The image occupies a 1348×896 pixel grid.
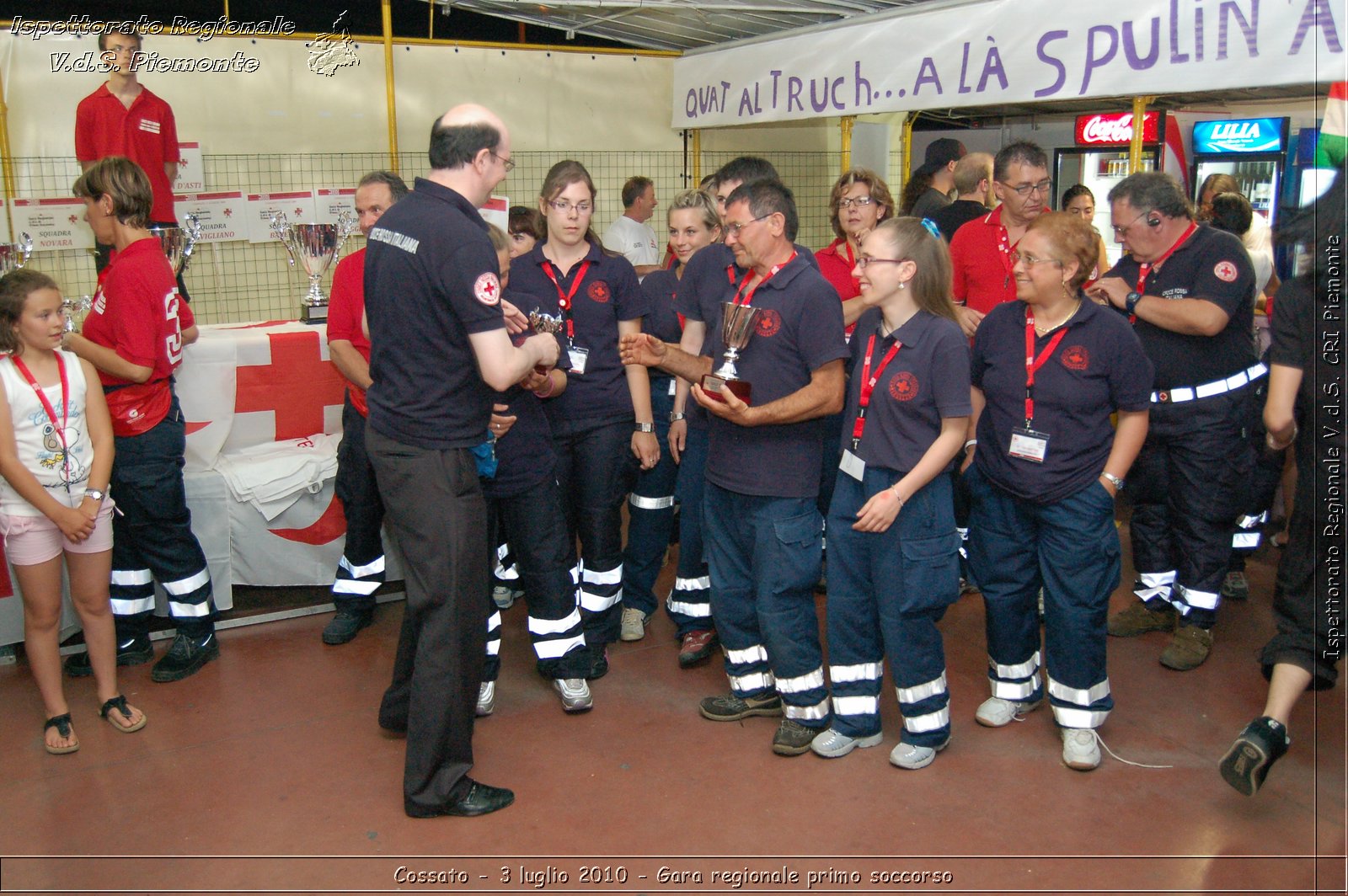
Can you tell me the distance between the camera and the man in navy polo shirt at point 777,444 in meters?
3.15

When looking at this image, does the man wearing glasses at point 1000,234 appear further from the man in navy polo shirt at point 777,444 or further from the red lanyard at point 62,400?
the red lanyard at point 62,400

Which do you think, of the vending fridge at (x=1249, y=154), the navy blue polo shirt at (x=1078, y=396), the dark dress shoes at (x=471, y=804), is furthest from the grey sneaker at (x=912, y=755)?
the vending fridge at (x=1249, y=154)

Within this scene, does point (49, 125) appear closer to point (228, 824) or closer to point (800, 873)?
point (228, 824)

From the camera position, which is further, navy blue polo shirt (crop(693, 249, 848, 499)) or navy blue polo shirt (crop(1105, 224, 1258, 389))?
navy blue polo shirt (crop(1105, 224, 1258, 389))

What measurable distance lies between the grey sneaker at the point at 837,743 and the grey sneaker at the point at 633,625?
108 cm

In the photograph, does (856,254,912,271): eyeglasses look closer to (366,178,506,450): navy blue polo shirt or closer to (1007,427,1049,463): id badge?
(1007,427,1049,463): id badge

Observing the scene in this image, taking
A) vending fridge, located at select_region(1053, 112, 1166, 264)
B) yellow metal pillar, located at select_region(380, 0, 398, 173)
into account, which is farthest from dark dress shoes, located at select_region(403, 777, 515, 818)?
vending fridge, located at select_region(1053, 112, 1166, 264)

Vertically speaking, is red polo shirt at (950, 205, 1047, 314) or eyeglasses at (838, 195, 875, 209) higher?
eyeglasses at (838, 195, 875, 209)

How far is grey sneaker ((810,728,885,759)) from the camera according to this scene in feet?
11.0

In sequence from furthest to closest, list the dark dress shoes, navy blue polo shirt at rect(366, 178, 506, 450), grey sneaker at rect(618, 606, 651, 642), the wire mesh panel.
Answer: the wire mesh panel, grey sneaker at rect(618, 606, 651, 642), the dark dress shoes, navy blue polo shirt at rect(366, 178, 506, 450)

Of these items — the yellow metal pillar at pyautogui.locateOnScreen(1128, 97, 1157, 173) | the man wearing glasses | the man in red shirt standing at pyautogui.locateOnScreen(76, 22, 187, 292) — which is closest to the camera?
the man wearing glasses

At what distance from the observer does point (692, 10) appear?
641 centimetres

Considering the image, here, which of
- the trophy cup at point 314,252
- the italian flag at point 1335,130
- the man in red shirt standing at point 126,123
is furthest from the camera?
the man in red shirt standing at point 126,123

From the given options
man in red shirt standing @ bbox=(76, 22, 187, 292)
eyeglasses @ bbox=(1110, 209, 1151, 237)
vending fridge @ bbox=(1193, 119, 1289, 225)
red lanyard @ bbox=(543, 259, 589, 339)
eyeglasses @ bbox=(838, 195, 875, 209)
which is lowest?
red lanyard @ bbox=(543, 259, 589, 339)
